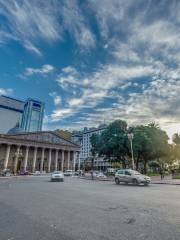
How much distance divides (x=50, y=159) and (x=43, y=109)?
63480 millimetres

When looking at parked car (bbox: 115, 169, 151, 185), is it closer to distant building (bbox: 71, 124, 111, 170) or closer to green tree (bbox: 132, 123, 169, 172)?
green tree (bbox: 132, 123, 169, 172)

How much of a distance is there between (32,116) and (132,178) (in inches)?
4755

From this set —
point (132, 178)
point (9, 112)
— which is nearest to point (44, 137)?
point (9, 112)

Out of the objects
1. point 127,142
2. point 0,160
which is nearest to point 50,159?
point 0,160

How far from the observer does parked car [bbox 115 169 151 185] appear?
68.6 ft

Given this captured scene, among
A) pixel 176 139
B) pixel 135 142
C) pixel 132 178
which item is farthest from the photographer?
pixel 176 139

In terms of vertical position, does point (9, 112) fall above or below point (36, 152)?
above

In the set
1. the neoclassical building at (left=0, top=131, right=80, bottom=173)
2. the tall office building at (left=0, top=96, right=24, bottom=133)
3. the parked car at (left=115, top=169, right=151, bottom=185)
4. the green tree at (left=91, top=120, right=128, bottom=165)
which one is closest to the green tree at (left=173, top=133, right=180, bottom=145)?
the green tree at (left=91, top=120, right=128, bottom=165)

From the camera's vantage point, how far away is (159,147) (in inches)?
1991

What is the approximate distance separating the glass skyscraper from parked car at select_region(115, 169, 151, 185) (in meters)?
116

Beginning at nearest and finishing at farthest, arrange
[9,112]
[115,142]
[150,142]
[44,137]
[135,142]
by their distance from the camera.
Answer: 1. [150,142]
2. [135,142]
3. [115,142]
4. [44,137]
5. [9,112]

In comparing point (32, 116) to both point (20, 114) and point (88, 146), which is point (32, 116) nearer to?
point (20, 114)

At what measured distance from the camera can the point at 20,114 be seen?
14075 cm

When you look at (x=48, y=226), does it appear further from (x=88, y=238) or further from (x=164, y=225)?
(x=164, y=225)
